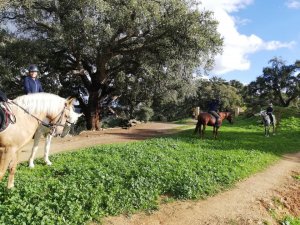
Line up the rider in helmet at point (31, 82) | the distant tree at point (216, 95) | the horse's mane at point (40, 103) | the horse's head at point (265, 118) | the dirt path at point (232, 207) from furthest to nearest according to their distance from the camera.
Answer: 1. the distant tree at point (216, 95)
2. the horse's head at point (265, 118)
3. the rider in helmet at point (31, 82)
4. the dirt path at point (232, 207)
5. the horse's mane at point (40, 103)

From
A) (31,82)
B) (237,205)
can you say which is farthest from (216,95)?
(31,82)

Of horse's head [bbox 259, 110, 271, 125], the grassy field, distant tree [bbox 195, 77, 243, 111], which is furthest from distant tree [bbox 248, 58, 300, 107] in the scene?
the grassy field

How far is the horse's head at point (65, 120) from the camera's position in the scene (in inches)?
412

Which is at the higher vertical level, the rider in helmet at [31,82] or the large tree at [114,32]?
the large tree at [114,32]

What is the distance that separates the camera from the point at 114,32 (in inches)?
1049

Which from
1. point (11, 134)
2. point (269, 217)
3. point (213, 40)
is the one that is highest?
point (213, 40)

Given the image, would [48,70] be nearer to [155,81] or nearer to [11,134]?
[155,81]

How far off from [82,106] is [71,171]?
75.4ft

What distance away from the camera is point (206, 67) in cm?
3094

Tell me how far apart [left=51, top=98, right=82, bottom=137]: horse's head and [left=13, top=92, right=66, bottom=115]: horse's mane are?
0.17 m

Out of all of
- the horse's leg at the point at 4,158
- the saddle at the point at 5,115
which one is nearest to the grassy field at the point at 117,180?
the horse's leg at the point at 4,158

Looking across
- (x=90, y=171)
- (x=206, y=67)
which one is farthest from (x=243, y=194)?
(x=206, y=67)

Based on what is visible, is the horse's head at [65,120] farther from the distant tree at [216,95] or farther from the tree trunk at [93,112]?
the distant tree at [216,95]

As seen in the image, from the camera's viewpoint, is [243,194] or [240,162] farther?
[240,162]
